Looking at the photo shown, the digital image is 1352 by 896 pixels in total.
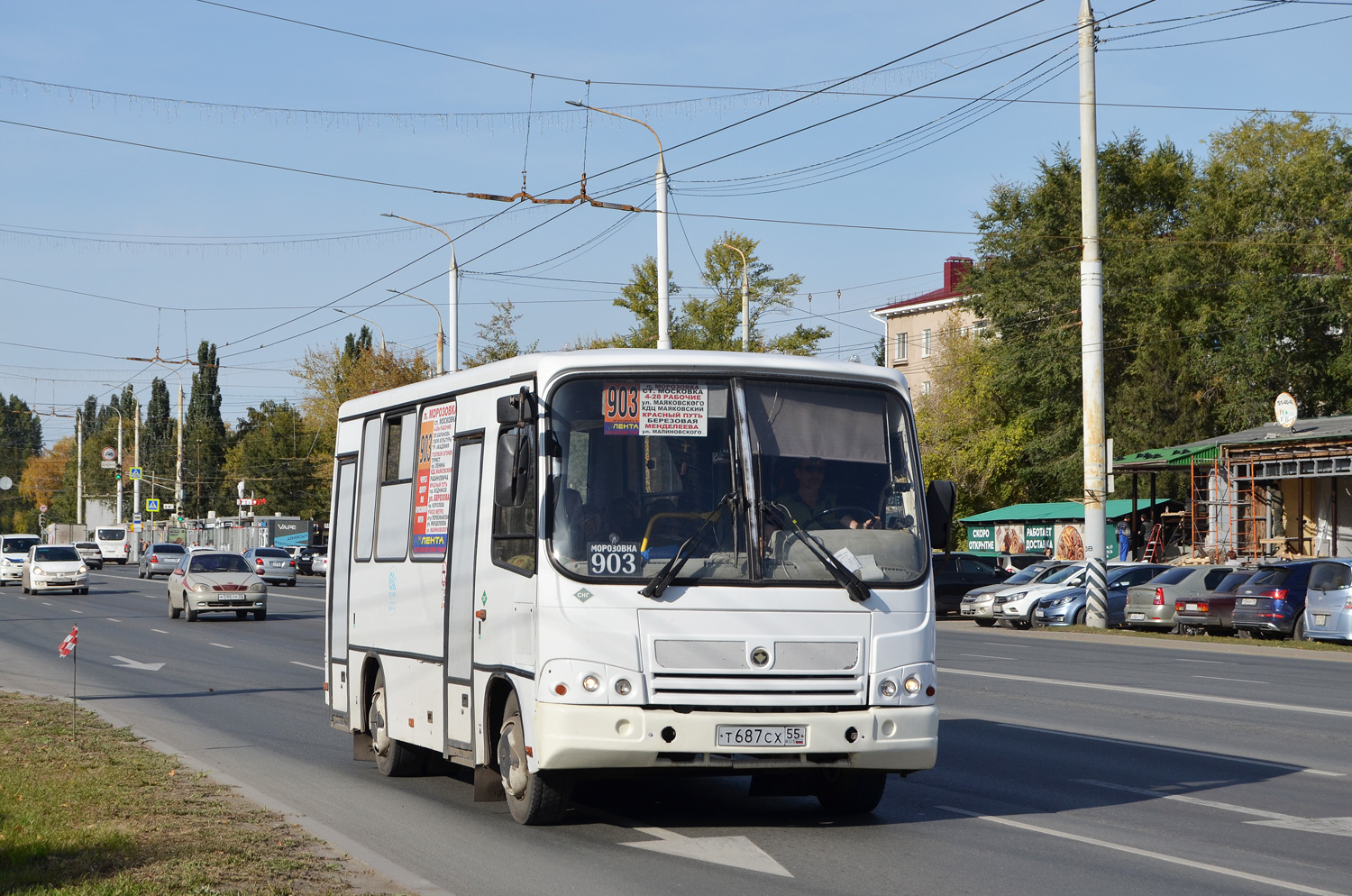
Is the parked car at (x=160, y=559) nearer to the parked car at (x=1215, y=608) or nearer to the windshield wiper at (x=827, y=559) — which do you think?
the parked car at (x=1215, y=608)

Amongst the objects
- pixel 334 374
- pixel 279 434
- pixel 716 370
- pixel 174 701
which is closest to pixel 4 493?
pixel 279 434

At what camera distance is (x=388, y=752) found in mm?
11219

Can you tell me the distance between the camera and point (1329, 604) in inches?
1053

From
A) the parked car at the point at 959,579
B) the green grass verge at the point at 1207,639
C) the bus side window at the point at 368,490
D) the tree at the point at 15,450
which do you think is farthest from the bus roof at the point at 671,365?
the tree at the point at 15,450

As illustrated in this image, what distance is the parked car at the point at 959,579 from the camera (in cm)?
4038

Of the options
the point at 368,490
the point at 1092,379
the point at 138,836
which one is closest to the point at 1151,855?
the point at 138,836

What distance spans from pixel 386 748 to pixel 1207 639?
73.4ft

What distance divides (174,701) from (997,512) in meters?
47.6

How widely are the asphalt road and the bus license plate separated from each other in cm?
59

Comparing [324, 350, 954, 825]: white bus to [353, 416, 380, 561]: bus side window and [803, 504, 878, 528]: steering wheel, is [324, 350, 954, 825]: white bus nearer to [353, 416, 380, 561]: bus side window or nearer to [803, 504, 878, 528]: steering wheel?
[803, 504, 878, 528]: steering wheel

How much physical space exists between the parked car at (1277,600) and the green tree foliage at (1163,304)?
32262 millimetres

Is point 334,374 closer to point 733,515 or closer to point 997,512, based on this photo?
point 997,512

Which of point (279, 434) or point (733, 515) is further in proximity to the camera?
point (279, 434)

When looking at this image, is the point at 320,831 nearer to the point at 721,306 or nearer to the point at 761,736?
the point at 761,736
